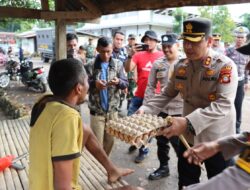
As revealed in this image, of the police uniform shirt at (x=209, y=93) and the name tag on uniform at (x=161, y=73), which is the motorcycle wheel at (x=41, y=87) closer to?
the name tag on uniform at (x=161, y=73)

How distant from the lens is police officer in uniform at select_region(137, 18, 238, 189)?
7.52 ft

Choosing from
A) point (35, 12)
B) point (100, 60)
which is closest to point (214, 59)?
point (100, 60)

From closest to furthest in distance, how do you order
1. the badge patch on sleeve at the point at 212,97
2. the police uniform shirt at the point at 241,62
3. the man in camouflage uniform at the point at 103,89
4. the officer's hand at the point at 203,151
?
the officer's hand at the point at 203,151 → the badge patch on sleeve at the point at 212,97 → the man in camouflage uniform at the point at 103,89 → the police uniform shirt at the point at 241,62

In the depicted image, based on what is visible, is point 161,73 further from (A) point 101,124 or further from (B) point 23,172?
(B) point 23,172

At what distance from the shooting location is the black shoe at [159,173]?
13.1 ft

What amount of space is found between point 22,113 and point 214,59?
16.8 ft

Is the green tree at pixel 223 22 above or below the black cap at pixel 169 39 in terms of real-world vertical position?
above

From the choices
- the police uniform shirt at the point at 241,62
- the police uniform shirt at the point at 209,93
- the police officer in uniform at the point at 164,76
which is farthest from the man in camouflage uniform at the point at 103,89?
the police uniform shirt at the point at 241,62

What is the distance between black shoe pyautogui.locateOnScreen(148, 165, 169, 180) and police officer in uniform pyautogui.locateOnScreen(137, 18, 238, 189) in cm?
148

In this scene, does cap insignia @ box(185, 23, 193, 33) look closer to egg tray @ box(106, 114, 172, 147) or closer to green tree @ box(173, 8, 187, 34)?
egg tray @ box(106, 114, 172, 147)

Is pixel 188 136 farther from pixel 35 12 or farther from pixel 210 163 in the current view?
pixel 35 12

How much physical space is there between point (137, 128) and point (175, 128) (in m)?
0.32

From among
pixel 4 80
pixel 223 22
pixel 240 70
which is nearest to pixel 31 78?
pixel 4 80

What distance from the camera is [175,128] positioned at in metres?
2.19
